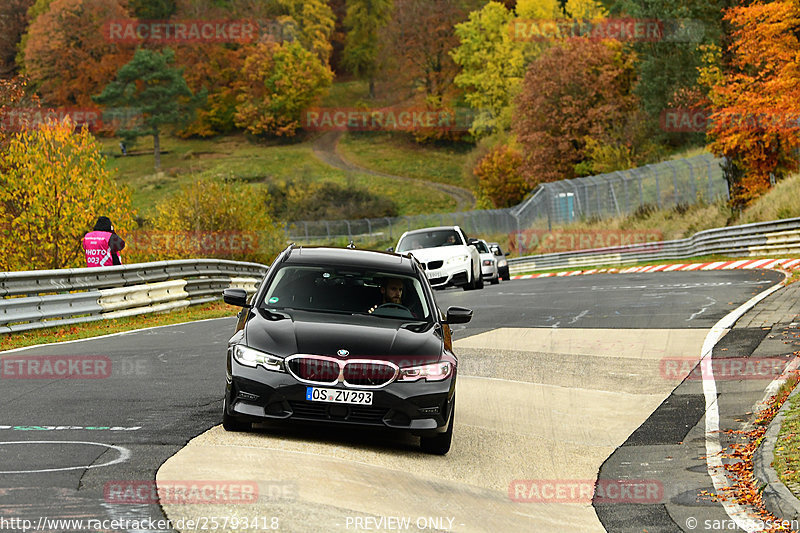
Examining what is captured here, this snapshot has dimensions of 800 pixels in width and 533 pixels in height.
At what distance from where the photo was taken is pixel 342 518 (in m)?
6.19

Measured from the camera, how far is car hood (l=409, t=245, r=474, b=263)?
25.8m

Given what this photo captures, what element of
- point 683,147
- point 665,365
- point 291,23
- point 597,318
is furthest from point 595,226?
point 291,23

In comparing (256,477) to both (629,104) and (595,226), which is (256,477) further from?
(629,104)

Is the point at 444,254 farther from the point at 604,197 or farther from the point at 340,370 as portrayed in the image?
the point at 604,197

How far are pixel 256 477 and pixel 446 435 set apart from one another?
2024 millimetres

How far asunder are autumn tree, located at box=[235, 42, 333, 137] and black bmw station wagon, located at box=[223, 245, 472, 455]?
115 meters

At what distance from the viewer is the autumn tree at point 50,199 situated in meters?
25.7

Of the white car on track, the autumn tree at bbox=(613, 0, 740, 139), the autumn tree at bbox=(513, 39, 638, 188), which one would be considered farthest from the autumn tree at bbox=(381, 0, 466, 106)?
the white car on track

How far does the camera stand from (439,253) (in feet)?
85.4

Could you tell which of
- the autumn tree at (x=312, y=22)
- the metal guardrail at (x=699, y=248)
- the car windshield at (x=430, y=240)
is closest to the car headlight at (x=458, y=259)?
the car windshield at (x=430, y=240)

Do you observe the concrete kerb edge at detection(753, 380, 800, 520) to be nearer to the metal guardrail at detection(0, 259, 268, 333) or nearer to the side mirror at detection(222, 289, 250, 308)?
the side mirror at detection(222, 289, 250, 308)

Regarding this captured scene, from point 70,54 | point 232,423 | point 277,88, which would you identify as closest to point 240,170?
point 277,88

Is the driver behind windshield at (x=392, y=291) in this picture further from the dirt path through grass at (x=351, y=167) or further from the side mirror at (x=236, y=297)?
the dirt path through grass at (x=351, y=167)

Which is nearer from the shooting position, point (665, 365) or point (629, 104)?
point (665, 365)
